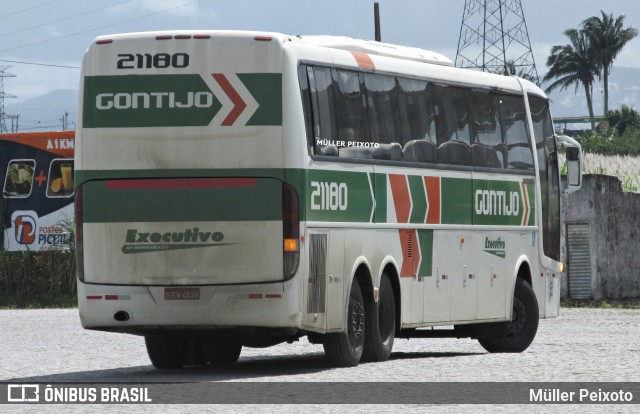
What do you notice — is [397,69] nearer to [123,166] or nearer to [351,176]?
[351,176]

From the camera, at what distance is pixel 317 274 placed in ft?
55.4

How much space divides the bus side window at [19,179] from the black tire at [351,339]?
78.6 ft

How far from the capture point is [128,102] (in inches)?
665

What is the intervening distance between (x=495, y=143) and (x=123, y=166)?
645 cm

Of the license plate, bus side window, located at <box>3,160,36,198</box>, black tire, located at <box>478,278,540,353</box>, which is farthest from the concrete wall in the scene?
the license plate

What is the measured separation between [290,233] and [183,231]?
1.08 m

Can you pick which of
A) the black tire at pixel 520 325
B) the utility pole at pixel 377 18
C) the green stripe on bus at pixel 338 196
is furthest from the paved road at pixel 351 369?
the utility pole at pixel 377 18

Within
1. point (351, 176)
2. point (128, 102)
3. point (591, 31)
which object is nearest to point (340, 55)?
point (351, 176)

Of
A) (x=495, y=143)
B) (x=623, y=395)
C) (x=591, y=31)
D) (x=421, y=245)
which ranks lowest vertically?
(x=623, y=395)

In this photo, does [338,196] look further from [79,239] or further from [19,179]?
[19,179]

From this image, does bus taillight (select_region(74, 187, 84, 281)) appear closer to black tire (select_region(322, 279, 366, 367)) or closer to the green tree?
black tire (select_region(322, 279, 366, 367))

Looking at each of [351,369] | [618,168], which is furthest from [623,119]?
[351,369]

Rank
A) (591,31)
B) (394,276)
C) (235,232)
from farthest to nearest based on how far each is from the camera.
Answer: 1. (591,31)
2. (394,276)
3. (235,232)

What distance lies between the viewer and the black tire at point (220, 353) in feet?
63.6
